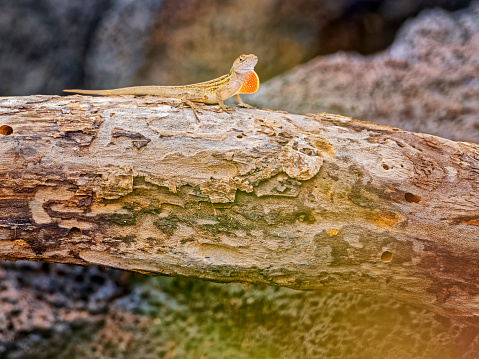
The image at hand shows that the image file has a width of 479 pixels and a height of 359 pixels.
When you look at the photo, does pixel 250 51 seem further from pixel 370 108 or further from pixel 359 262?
pixel 359 262

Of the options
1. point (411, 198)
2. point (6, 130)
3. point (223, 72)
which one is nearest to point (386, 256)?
point (411, 198)

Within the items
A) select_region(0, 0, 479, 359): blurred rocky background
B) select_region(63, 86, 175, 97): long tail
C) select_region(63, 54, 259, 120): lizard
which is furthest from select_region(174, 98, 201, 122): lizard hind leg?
select_region(0, 0, 479, 359): blurred rocky background

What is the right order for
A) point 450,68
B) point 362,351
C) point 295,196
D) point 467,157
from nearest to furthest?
1. point 295,196
2. point 467,157
3. point 362,351
4. point 450,68

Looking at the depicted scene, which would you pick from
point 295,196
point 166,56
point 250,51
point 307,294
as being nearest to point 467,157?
point 295,196

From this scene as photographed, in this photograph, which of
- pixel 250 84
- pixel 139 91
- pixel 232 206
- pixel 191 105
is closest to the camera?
pixel 232 206

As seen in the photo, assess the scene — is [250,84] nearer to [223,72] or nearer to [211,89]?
[211,89]

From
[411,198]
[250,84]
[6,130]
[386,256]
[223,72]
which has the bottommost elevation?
[386,256]
